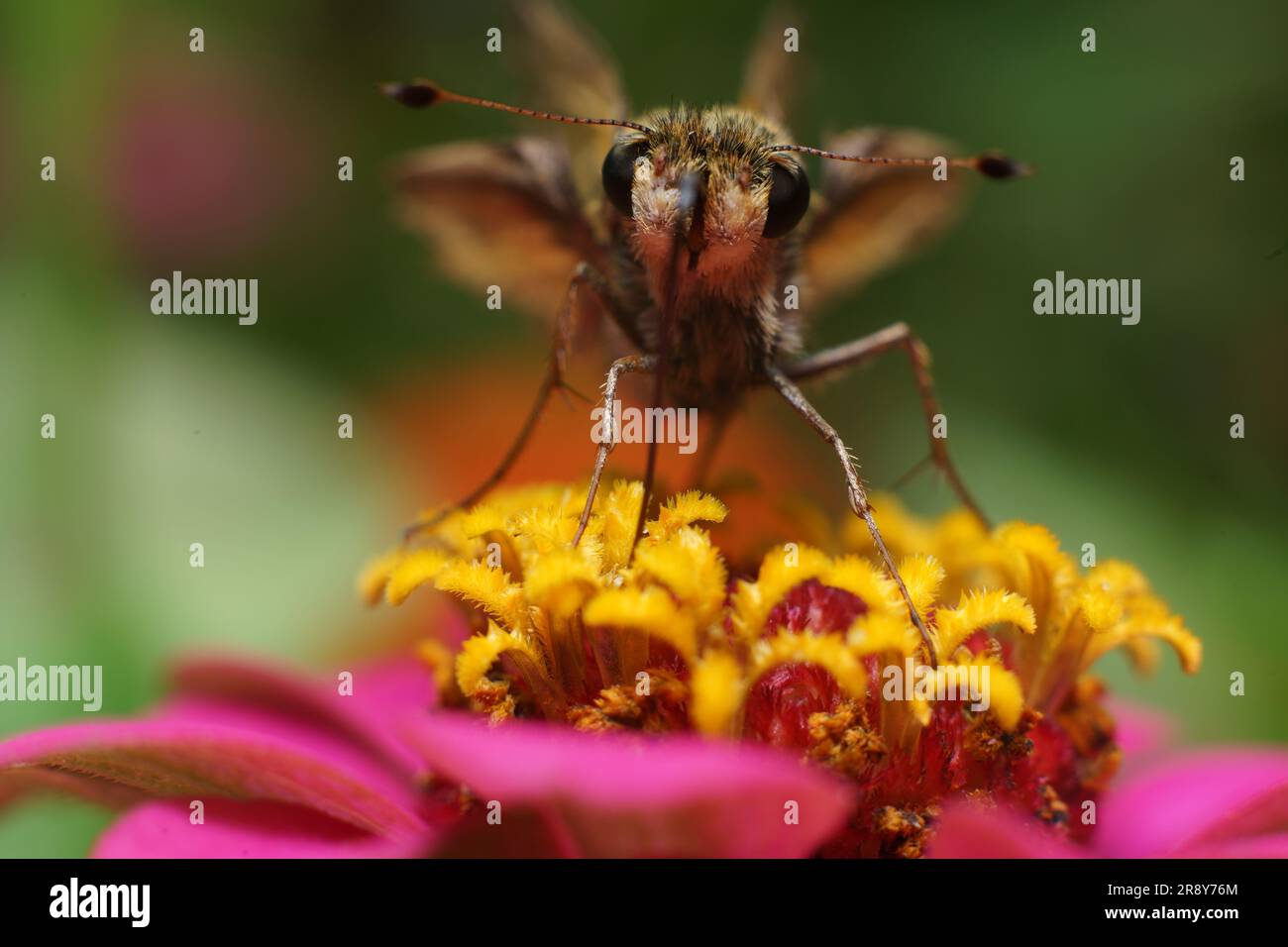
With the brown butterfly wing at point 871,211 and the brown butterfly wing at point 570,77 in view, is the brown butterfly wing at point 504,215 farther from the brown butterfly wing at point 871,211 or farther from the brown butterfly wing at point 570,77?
the brown butterfly wing at point 871,211

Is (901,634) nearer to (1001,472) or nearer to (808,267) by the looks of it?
(808,267)

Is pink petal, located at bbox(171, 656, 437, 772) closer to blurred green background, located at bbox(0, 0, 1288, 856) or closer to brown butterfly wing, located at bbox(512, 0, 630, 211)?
blurred green background, located at bbox(0, 0, 1288, 856)

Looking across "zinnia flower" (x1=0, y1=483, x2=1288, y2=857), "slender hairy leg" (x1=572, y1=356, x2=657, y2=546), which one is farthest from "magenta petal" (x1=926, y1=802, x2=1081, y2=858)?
"slender hairy leg" (x1=572, y1=356, x2=657, y2=546)

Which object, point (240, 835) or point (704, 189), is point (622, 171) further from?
point (240, 835)

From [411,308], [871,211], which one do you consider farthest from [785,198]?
[411,308]

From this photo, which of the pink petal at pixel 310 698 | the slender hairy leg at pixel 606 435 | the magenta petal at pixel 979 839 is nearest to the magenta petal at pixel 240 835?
the pink petal at pixel 310 698

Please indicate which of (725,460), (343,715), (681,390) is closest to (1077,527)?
(725,460)

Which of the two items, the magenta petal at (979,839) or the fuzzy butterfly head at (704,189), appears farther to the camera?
the fuzzy butterfly head at (704,189)
